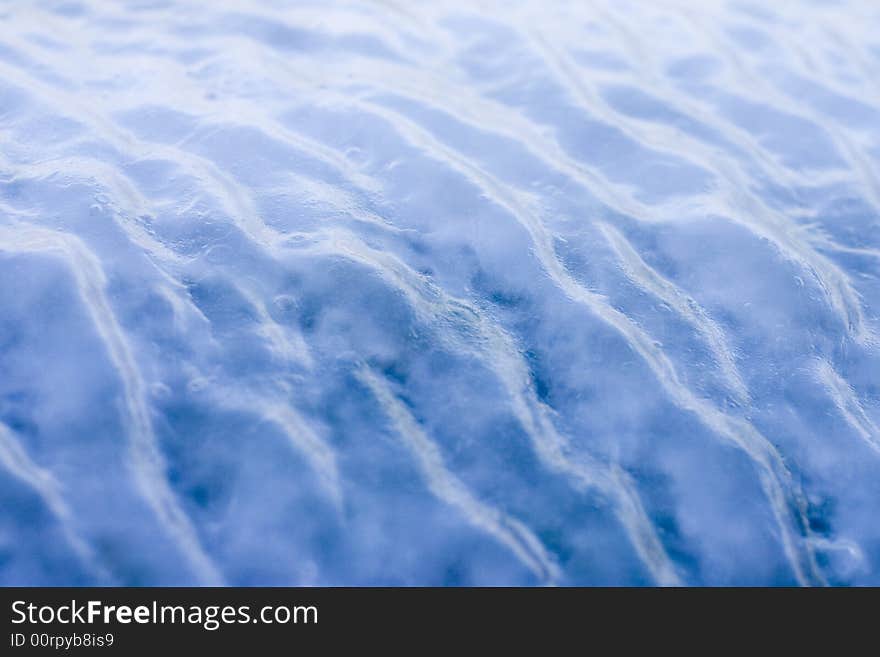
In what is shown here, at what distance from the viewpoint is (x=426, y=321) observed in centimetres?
170

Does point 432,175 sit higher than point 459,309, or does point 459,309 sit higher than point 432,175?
point 432,175

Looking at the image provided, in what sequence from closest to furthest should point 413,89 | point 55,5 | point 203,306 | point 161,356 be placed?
point 161,356 → point 203,306 → point 413,89 → point 55,5

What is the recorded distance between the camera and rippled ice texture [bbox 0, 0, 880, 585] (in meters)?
1.38

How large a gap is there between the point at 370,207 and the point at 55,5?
1959mm

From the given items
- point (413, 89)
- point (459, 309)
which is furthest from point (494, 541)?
point (413, 89)

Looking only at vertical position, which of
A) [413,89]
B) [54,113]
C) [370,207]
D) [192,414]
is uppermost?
[413,89]

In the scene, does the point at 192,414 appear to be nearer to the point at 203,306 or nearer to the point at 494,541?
the point at 203,306

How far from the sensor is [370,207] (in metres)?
1.98

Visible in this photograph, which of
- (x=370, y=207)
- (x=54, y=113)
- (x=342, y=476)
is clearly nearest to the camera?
(x=342, y=476)

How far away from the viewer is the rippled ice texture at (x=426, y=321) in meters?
1.38

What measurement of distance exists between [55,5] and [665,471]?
301 cm

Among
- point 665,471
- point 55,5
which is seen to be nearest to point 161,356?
point 665,471

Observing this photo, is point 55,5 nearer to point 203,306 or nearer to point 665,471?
point 203,306
